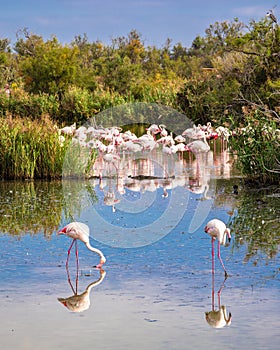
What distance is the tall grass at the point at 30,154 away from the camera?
14023 mm

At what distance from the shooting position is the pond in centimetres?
526

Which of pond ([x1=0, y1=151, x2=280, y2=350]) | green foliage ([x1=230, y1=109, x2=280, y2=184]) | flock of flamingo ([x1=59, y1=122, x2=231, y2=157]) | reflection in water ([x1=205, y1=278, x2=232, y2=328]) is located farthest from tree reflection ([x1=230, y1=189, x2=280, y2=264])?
flock of flamingo ([x1=59, y1=122, x2=231, y2=157])

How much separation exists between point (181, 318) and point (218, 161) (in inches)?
473

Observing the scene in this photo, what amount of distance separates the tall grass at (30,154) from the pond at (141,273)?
1.57 metres

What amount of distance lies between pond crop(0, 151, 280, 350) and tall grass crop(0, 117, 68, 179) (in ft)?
5.16

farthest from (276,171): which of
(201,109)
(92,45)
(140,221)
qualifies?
(92,45)

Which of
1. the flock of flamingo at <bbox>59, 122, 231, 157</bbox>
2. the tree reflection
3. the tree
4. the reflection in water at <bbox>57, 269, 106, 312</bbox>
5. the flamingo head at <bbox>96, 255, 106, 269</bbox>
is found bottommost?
the reflection in water at <bbox>57, 269, 106, 312</bbox>

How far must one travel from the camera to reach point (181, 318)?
5559mm

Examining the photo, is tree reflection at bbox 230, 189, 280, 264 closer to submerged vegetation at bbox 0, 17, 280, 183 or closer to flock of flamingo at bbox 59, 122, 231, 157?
submerged vegetation at bbox 0, 17, 280, 183

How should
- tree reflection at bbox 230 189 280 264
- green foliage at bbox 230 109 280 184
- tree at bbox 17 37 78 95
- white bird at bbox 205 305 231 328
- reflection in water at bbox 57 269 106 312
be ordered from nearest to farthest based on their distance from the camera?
white bird at bbox 205 305 231 328 < reflection in water at bbox 57 269 106 312 < tree reflection at bbox 230 189 280 264 < green foliage at bbox 230 109 280 184 < tree at bbox 17 37 78 95

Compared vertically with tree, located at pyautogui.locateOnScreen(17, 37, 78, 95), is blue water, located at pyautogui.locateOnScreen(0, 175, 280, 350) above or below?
below

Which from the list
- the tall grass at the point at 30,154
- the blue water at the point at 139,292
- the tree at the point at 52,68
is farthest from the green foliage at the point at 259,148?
the tree at the point at 52,68

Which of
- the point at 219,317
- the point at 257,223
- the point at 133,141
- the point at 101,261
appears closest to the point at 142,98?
the point at 133,141

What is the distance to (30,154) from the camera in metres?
14.2
